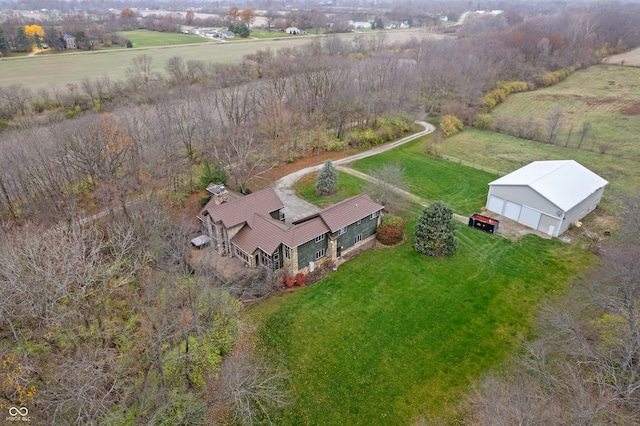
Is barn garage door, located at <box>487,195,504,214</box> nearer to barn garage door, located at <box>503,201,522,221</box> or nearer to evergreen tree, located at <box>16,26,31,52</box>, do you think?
barn garage door, located at <box>503,201,522,221</box>

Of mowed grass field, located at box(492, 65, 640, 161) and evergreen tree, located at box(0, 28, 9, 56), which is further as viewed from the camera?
evergreen tree, located at box(0, 28, 9, 56)

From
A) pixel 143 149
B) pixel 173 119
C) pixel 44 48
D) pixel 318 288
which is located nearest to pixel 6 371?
pixel 318 288

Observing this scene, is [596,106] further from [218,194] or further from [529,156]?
[218,194]

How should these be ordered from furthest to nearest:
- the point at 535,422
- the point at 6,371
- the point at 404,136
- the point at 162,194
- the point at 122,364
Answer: the point at 404,136
the point at 162,194
the point at 122,364
the point at 6,371
the point at 535,422

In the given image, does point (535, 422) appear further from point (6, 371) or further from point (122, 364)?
point (6, 371)

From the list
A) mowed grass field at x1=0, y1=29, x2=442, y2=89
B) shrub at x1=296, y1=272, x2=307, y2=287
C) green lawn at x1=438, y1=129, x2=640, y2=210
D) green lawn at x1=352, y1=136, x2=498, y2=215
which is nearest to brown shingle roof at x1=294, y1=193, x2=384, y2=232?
shrub at x1=296, y1=272, x2=307, y2=287

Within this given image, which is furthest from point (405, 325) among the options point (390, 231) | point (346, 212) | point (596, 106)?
point (596, 106)
